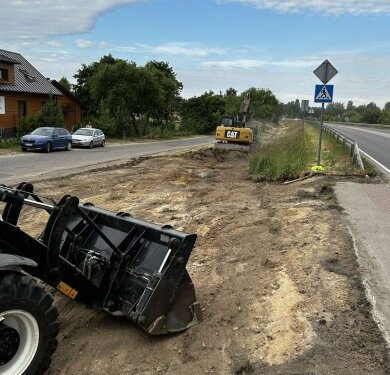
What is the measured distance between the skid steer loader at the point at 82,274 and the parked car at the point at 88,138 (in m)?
27.5

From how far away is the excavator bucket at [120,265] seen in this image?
4.06 metres

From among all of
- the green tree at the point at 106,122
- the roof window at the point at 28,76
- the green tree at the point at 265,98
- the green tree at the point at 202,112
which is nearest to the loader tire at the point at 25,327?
the roof window at the point at 28,76

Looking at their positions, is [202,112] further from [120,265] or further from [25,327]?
[25,327]

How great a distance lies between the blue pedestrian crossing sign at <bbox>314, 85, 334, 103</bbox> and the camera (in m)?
15.3

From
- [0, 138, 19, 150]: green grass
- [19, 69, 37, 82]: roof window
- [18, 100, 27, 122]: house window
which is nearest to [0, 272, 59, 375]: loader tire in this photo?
[0, 138, 19, 150]: green grass

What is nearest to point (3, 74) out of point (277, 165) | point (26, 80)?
point (26, 80)

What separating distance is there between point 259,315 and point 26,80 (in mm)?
40623

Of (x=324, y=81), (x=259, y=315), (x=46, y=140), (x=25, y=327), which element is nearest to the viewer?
(x=25, y=327)

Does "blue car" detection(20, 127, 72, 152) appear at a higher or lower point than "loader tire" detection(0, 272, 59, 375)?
lower

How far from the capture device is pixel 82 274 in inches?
173

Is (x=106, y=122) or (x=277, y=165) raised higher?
(x=277, y=165)

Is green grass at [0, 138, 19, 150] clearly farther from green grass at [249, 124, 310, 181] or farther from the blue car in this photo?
green grass at [249, 124, 310, 181]

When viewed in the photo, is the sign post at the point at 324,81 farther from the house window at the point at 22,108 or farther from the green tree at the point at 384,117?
the green tree at the point at 384,117

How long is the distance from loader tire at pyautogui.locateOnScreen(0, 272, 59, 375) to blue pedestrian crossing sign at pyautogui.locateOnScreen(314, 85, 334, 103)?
43.0ft
